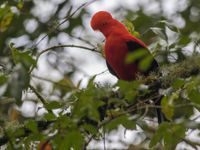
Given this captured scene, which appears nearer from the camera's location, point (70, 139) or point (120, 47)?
point (70, 139)

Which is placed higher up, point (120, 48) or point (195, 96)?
point (195, 96)

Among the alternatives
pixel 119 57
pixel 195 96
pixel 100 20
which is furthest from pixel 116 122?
pixel 100 20

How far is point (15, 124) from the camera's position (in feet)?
10.5

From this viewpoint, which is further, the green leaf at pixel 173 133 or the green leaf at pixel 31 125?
the green leaf at pixel 31 125

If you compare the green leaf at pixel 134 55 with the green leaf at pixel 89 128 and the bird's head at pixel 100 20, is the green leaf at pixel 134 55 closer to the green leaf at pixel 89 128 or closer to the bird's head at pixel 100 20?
the green leaf at pixel 89 128

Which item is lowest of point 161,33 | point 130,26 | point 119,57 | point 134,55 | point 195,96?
point 119,57

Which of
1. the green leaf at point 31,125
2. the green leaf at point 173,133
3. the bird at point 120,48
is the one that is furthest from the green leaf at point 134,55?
the bird at point 120,48

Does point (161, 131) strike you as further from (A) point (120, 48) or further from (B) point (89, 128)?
(A) point (120, 48)

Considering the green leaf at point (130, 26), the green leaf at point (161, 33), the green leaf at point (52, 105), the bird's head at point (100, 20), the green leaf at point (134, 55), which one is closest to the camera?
the green leaf at point (134, 55)

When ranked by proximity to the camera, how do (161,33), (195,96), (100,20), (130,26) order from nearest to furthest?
(195,96), (161,33), (130,26), (100,20)

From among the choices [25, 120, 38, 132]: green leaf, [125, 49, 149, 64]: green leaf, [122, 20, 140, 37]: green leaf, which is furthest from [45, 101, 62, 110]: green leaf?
[122, 20, 140, 37]: green leaf

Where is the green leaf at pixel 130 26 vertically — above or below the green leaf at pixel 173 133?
below

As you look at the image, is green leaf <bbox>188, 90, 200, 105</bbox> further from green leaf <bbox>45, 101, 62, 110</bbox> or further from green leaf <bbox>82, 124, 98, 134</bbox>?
green leaf <bbox>45, 101, 62, 110</bbox>

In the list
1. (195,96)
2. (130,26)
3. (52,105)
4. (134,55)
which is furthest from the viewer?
(130,26)
